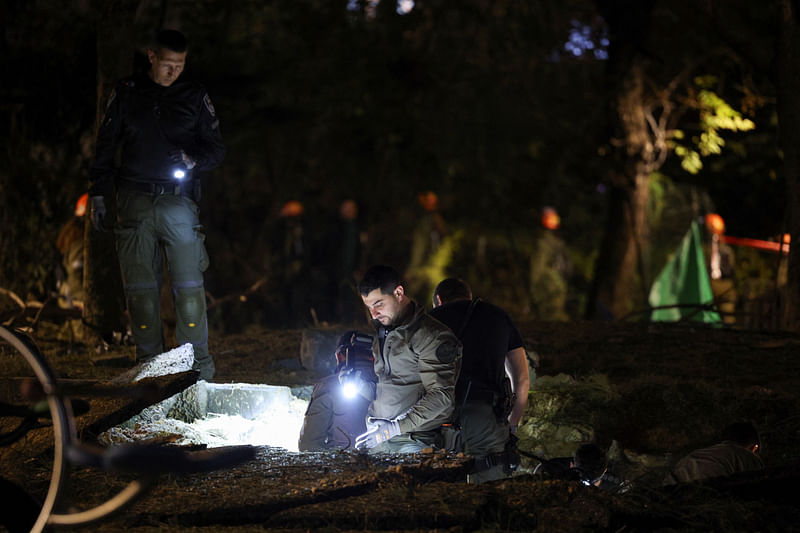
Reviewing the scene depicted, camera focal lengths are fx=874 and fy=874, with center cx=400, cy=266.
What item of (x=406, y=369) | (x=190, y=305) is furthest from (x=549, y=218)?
(x=406, y=369)

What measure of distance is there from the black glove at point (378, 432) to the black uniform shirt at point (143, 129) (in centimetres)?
227

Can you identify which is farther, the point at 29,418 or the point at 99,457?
the point at 29,418

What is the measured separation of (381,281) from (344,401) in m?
1.04

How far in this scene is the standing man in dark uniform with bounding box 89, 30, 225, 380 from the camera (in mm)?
5836

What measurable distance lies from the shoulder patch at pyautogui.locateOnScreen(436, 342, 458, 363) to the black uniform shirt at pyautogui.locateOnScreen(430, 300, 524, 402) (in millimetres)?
462

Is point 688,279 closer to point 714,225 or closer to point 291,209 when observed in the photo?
point 714,225

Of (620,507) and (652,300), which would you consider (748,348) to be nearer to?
(620,507)

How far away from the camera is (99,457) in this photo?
2551mm

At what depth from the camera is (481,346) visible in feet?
17.1

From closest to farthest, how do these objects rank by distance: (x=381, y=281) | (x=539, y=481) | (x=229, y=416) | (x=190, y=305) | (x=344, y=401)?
(x=539, y=481)
(x=381, y=281)
(x=344, y=401)
(x=190, y=305)
(x=229, y=416)

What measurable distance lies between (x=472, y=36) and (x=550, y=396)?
10.8 meters

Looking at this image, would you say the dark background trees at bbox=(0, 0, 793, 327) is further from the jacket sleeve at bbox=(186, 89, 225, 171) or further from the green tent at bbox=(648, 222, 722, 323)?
the jacket sleeve at bbox=(186, 89, 225, 171)

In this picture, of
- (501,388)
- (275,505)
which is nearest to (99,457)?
(275,505)

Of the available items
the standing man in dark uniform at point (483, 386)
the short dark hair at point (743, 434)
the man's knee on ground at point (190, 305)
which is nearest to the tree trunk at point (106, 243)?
the man's knee on ground at point (190, 305)
